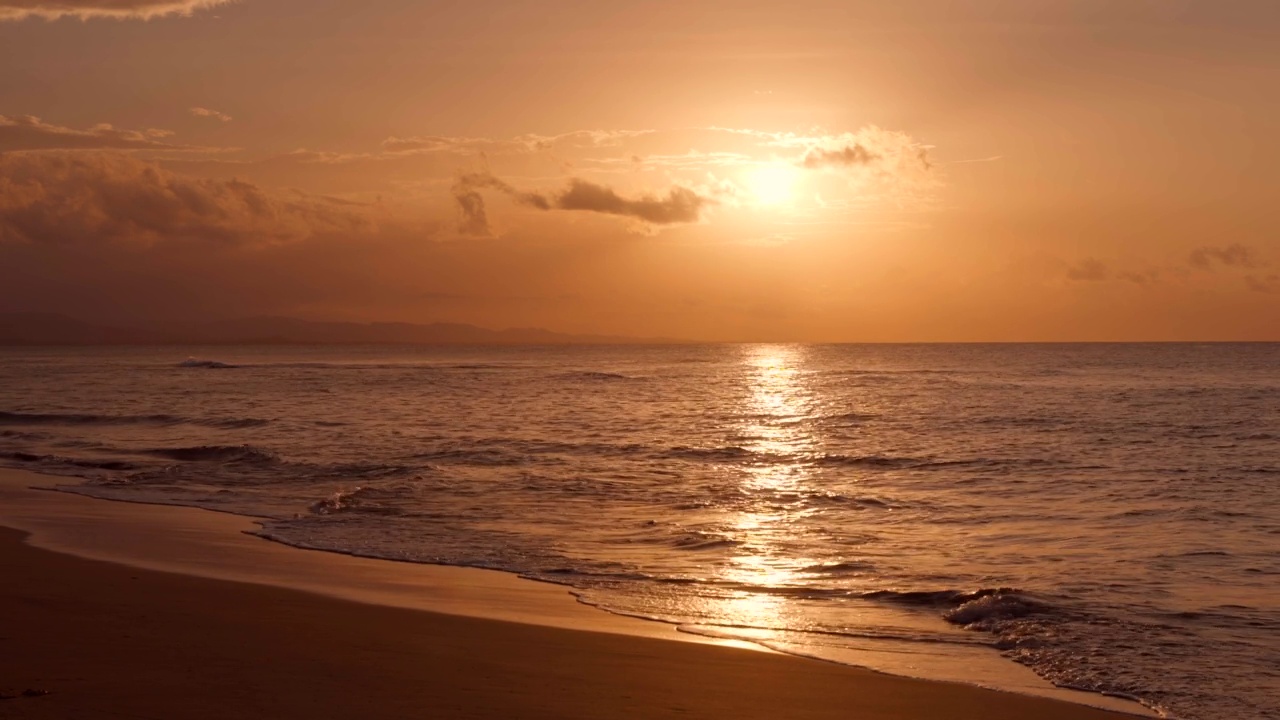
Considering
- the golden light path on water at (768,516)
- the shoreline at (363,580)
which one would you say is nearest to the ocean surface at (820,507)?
the golden light path on water at (768,516)

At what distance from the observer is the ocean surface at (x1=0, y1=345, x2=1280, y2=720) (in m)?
11.5

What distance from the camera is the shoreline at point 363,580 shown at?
30.5 feet

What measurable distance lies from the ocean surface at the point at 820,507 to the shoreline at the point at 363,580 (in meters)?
0.50

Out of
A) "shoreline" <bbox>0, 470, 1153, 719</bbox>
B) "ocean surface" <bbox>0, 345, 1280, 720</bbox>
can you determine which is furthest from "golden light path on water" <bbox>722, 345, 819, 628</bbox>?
"shoreline" <bbox>0, 470, 1153, 719</bbox>

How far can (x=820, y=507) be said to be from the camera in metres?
21.0

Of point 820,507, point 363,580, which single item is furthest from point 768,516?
point 363,580

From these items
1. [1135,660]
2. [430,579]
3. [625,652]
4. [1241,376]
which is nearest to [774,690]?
[625,652]

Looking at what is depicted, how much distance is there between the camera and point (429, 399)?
196ft

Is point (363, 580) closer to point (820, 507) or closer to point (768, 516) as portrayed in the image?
point (768, 516)

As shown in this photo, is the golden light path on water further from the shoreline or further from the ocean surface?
the shoreline

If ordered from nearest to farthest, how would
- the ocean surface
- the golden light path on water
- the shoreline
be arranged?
the shoreline → the ocean surface → the golden light path on water

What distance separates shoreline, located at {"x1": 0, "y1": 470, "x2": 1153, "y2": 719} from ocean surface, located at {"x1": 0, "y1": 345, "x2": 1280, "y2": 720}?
1.64 ft

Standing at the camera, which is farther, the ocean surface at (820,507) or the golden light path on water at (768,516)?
the golden light path on water at (768,516)

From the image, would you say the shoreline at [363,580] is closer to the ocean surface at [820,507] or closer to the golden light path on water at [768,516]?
the ocean surface at [820,507]
